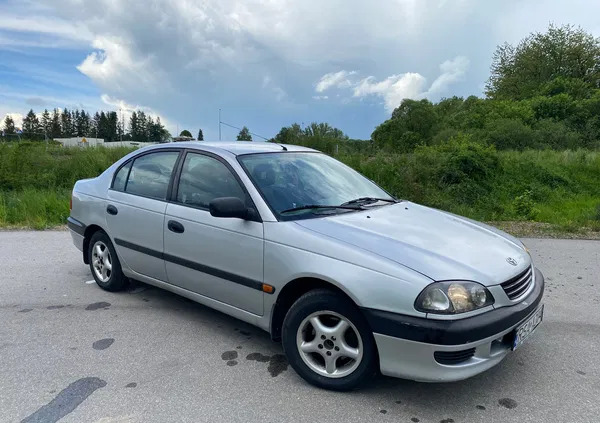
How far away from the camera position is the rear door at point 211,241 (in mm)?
3215

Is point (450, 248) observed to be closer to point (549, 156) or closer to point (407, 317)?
point (407, 317)

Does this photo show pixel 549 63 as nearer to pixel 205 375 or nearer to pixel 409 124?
pixel 409 124

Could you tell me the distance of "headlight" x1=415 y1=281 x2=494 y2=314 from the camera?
249 centimetres

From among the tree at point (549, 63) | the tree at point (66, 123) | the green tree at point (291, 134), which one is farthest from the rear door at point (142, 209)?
the tree at point (66, 123)

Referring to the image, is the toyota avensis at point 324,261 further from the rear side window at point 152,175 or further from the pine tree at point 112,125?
the pine tree at point 112,125

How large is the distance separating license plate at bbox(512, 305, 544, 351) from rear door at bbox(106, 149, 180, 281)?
280 cm

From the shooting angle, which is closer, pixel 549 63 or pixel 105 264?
pixel 105 264

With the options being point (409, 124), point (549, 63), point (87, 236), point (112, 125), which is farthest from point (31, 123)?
point (87, 236)

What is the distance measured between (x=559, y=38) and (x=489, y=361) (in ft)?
156

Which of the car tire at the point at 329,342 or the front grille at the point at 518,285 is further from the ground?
the front grille at the point at 518,285

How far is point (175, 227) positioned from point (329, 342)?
167 centimetres

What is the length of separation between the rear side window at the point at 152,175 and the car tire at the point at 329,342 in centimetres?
180

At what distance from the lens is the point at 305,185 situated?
3639 mm

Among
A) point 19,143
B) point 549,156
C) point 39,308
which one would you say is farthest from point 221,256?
point 549,156
